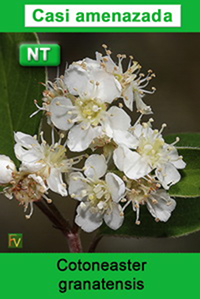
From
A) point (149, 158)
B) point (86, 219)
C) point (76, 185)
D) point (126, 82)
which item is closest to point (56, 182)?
point (76, 185)

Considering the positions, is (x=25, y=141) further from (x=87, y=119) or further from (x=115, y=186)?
(x=115, y=186)

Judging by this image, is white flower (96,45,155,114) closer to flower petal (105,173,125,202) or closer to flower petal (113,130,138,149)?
flower petal (113,130,138,149)

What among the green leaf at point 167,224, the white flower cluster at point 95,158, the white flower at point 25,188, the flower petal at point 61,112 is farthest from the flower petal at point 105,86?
the green leaf at point 167,224

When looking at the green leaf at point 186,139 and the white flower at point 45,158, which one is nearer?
the white flower at point 45,158

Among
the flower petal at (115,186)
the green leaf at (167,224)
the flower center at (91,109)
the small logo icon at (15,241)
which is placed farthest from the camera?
the small logo icon at (15,241)

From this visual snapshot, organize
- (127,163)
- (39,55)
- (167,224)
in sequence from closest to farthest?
(127,163) < (167,224) < (39,55)

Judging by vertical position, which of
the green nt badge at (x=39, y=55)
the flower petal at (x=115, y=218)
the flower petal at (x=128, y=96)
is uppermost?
the green nt badge at (x=39, y=55)

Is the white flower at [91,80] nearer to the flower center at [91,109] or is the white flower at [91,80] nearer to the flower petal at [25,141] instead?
the flower center at [91,109]

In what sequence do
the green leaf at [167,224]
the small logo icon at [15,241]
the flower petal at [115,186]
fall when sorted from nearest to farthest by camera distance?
1. the flower petal at [115,186]
2. the green leaf at [167,224]
3. the small logo icon at [15,241]

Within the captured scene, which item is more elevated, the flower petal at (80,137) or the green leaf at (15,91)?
the green leaf at (15,91)
